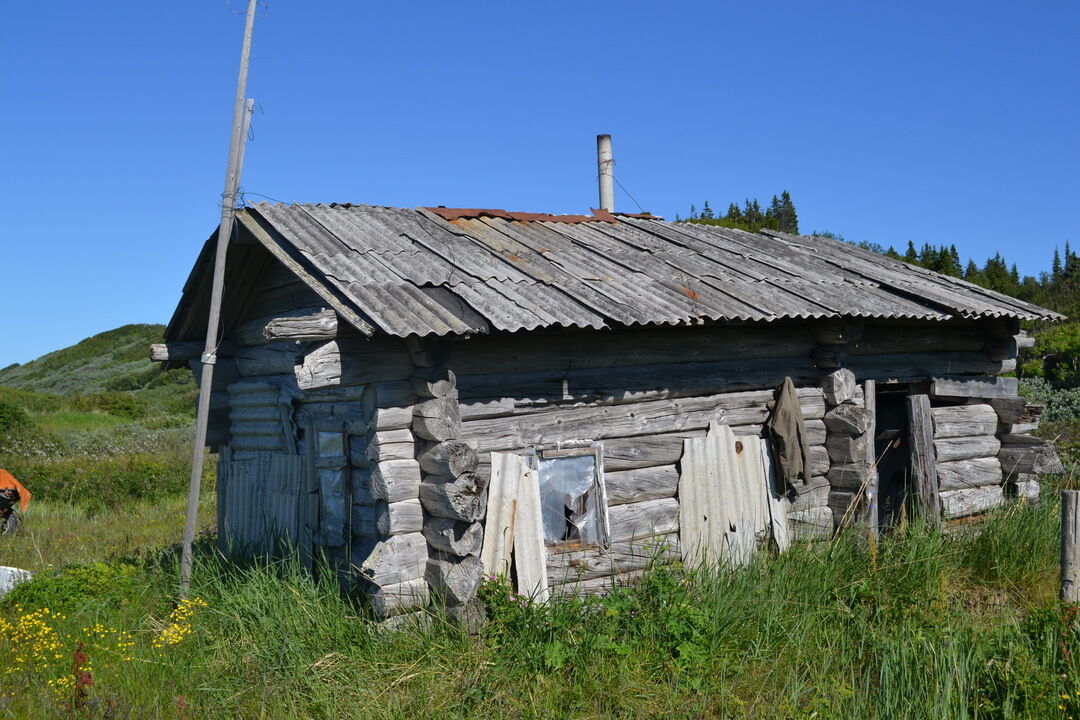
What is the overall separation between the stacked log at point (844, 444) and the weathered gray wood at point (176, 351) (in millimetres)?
6340

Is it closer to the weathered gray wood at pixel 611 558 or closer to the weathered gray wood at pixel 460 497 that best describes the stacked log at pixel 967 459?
the weathered gray wood at pixel 611 558

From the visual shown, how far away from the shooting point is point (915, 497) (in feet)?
30.3

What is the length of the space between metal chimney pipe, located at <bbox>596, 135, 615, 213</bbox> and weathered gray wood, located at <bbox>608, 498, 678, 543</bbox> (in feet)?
18.6

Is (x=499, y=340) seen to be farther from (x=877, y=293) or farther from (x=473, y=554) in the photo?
(x=877, y=293)

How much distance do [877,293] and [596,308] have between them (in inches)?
145

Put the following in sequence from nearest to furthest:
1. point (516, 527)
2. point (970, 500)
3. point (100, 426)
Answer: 1. point (516, 527)
2. point (970, 500)
3. point (100, 426)

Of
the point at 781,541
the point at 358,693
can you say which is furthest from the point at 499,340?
the point at 781,541

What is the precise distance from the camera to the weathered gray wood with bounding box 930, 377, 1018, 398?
9.54 meters

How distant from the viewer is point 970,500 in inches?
382

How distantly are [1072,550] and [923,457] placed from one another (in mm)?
3095

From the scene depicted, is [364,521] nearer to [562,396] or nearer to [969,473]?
[562,396]

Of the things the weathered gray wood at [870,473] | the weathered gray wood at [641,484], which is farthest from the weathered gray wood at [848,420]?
the weathered gray wood at [641,484]

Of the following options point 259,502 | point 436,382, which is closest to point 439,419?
point 436,382

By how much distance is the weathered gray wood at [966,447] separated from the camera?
9516 millimetres
